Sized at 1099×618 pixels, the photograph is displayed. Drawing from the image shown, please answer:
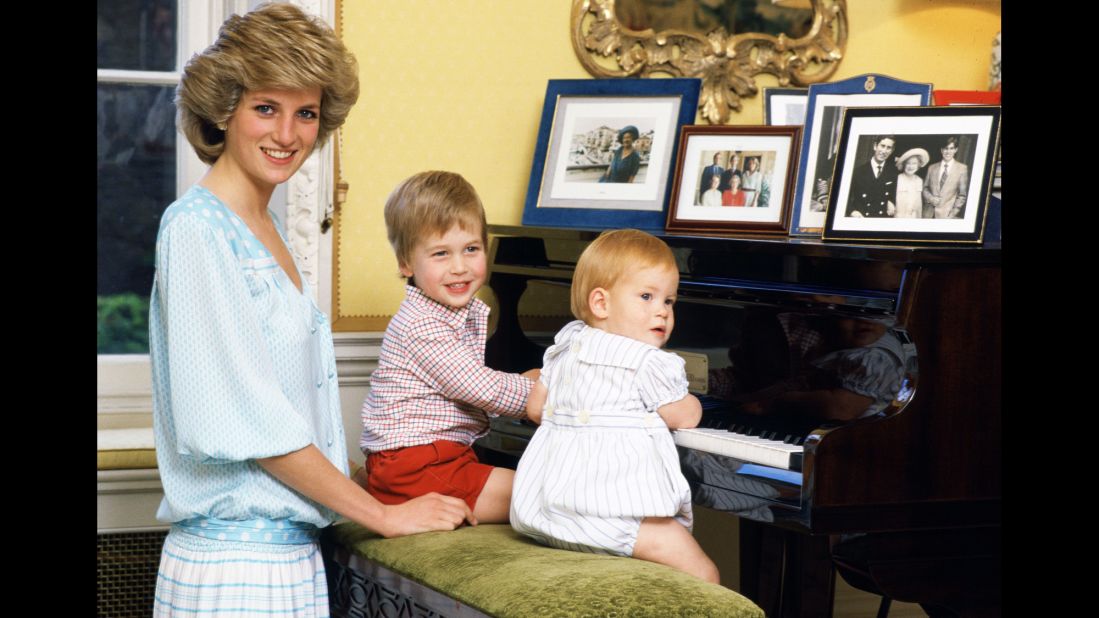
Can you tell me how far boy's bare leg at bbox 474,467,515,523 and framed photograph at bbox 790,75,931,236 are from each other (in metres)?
0.94

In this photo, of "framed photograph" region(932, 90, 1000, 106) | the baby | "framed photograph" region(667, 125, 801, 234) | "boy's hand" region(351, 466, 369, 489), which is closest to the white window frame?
"boy's hand" region(351, 466, 369, 489)

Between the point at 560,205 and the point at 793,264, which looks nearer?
the point at 793,264

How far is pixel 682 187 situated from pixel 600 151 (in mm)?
322

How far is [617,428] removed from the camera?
7.25 feet

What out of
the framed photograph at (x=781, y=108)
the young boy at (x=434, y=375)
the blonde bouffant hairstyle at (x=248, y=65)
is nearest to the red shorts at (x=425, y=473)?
the young boy at (x=434, y=375)

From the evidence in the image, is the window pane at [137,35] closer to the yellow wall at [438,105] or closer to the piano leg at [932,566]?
the yellow wall at [438,105]

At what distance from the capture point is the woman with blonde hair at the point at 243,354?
2.01m

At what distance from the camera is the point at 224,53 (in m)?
2.08

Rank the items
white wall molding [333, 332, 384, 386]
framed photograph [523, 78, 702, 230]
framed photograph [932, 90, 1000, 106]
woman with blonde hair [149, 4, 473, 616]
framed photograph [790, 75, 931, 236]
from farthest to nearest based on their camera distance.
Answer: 1. white wall molding [333, 332, 384, 386]
2. framed photograph [523, 78, 702, 230]
3. framed photograph [932, 90, 1000, 106]
4. framed photograph [790, 75, 931, 236]
5. woman with blonde hair [149, 4, 473, 616]

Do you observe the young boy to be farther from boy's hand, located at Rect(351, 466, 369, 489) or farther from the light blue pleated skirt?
the light blue pleated skirt

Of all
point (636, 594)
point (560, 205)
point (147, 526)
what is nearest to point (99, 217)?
point (147, 526)

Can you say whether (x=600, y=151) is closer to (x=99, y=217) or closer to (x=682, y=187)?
(x=682, y=187)

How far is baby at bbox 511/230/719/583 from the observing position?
7.06ft

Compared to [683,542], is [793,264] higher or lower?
higher
